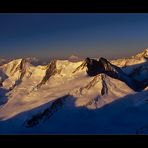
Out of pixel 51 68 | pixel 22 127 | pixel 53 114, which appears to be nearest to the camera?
pixel 22 127

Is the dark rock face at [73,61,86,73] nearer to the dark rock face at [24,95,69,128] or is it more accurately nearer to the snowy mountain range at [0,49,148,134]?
the snowy mountain range at [0,49,148,134]

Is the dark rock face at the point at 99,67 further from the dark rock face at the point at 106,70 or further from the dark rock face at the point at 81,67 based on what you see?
the dark rock face at the point at 81,67

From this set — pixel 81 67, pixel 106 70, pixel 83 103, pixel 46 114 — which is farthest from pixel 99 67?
pixel 46 114

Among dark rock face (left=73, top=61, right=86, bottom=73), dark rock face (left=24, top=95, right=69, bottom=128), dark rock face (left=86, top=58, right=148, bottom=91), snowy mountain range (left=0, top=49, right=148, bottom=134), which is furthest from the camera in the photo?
dark rock face (left=73, top=61, right=86, bottom=73)

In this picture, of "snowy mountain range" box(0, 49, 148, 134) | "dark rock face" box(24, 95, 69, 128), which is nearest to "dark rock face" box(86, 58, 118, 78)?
"snowy mountain range" box(0, 49, 148, 134)

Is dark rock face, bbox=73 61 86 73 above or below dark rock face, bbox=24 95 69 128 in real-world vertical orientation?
above

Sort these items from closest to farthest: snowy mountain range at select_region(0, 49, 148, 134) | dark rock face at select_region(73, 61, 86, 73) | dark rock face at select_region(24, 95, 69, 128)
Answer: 1. snowy mountain range at select_region(0, 49, 148, 134)
2. dark rock face at select_region(24, 95, 69, 128)
3. dark rock face at select_region(73, 61, 86, 73)
